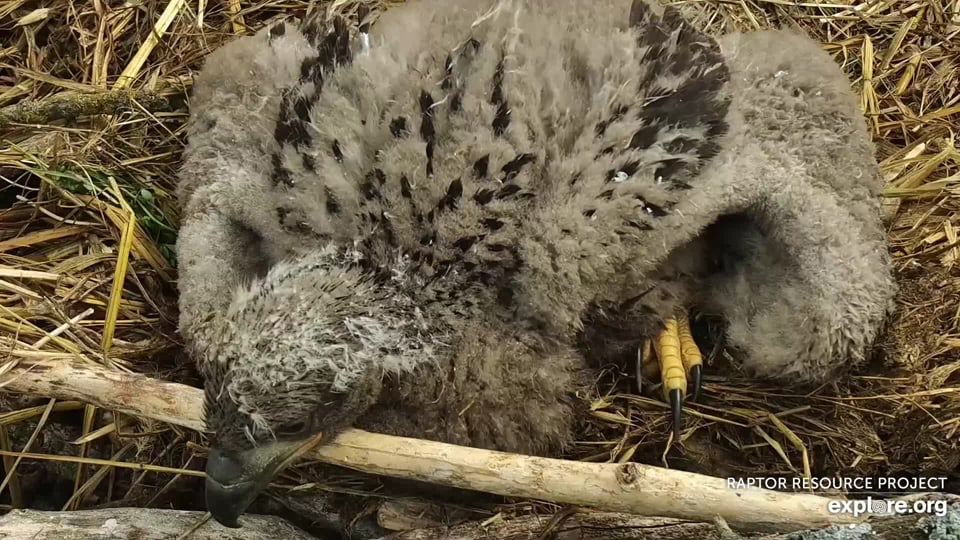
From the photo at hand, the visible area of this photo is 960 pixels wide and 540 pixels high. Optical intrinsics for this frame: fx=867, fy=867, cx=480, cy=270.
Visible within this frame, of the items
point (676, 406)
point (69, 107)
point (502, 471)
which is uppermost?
point (69, 107)

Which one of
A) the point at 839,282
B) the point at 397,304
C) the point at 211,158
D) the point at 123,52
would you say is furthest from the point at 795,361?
the point at 123,52

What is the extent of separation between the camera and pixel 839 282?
2.59 m

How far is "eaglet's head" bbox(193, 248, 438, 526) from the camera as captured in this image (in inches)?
88.7

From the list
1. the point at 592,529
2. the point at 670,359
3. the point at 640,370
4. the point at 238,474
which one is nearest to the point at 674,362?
the point at 670,359

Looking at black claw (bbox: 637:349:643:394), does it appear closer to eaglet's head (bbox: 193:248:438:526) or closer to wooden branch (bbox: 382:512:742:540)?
wooden branch (bbox: 382:512:742:540)

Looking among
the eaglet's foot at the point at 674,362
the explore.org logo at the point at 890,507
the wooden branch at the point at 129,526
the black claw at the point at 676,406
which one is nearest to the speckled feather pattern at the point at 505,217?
the eaglet's foot at the point at 674,362

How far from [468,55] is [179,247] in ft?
3.69

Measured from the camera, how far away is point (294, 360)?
88.4 inches

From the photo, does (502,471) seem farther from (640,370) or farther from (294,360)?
(640,370)

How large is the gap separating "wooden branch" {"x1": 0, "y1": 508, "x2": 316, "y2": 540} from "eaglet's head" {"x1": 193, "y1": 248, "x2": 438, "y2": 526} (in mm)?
217

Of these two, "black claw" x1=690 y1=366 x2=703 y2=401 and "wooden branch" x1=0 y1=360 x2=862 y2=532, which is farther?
"black claw" x1=690 y1=366 x2=703 y2=401

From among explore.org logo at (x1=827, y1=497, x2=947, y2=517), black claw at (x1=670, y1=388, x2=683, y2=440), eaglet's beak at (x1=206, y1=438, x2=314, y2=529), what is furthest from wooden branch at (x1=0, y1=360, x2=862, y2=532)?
black claw at (x1=670, y1=388, x2=683, y2=440)

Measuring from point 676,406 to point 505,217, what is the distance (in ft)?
2.91

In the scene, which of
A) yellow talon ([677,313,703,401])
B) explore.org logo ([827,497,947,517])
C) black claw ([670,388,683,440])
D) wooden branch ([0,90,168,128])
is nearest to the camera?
explore.org logo ([827,497,947,517])
